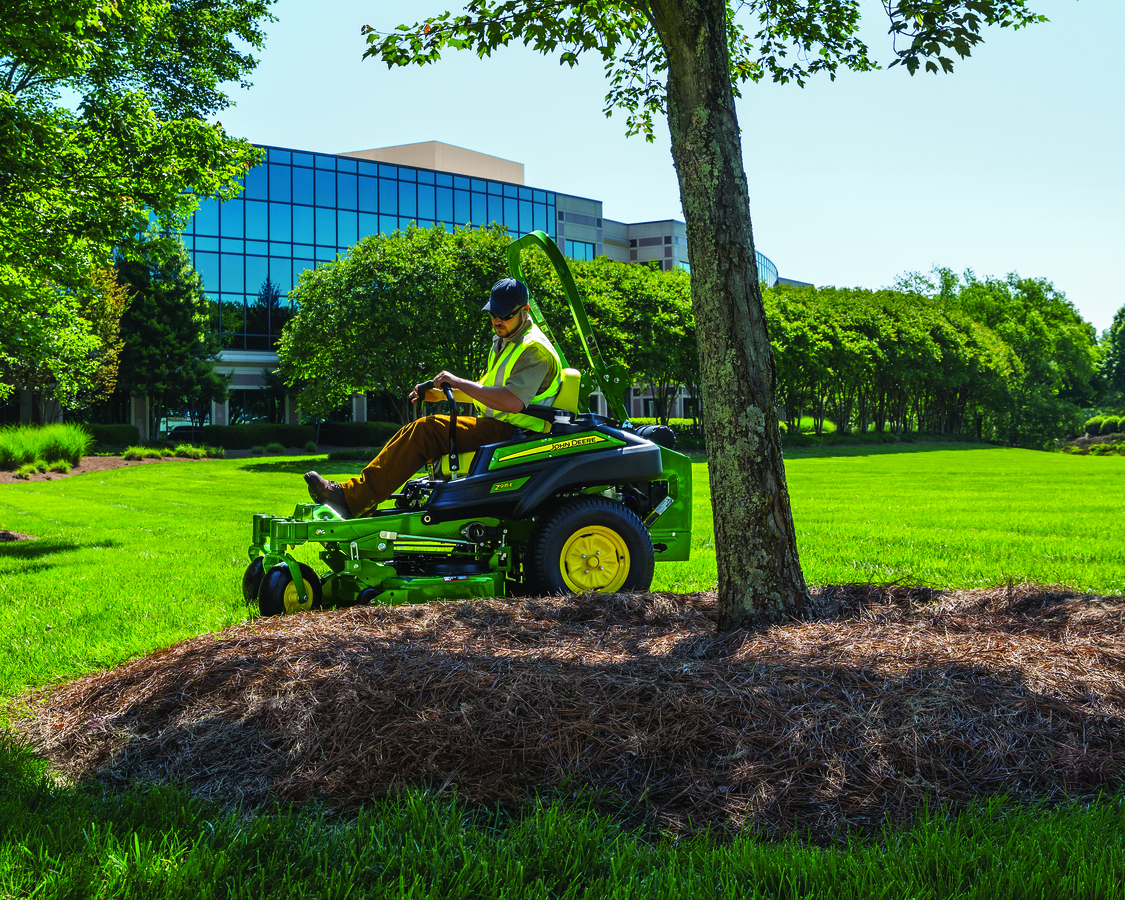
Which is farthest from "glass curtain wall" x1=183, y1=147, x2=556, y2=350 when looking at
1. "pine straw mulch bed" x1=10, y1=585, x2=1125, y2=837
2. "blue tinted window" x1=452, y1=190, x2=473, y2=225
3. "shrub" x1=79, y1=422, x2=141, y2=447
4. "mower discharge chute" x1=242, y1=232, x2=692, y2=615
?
"pine straw mulch bed" x1=10, y1=585, x2=1125, y2=837

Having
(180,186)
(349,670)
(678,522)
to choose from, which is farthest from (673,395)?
(349,670)

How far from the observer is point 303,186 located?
46375mm

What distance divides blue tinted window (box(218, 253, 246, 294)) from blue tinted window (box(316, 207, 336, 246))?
4259 mm

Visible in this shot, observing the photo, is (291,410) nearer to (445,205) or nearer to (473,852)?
(445,205)

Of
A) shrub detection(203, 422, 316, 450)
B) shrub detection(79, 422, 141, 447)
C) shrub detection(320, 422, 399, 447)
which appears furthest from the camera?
shrub detection(320, 422, 399, 447)

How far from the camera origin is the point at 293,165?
45875mm

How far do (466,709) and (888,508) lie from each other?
11658 millimetres

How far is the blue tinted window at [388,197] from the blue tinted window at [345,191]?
5.37ft

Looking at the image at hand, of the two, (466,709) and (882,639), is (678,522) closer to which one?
(882,639)

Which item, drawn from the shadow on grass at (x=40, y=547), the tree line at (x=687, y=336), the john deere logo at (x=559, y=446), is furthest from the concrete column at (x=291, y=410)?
the john deere logo at (x=559, y=446)

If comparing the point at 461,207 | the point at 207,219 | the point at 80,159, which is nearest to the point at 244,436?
the point at 207,219

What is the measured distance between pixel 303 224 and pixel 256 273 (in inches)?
142

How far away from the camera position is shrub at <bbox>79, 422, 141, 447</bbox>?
35.2 m

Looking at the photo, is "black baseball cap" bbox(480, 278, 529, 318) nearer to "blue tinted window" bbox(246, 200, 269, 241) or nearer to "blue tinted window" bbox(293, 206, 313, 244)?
"blue tinted window" bbox(246, 200, 269, 241)
